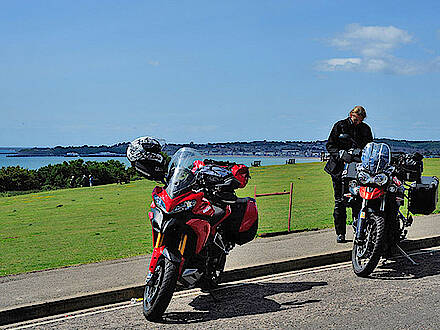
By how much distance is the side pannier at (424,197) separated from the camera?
9.76 meters

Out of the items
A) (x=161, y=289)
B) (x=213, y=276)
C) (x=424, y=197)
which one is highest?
(x=424, y=197)

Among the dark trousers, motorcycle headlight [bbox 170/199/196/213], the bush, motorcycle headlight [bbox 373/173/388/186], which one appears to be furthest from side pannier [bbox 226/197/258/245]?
the bush

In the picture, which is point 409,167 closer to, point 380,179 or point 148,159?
point 380,179

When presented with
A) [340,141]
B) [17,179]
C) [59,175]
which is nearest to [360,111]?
[340,141]

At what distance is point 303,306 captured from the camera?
22.8 ft

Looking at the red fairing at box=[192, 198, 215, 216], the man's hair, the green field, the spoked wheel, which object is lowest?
the green field

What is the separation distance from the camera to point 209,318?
260 inches

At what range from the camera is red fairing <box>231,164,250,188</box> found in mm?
7845

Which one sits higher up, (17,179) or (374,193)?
(374,193)

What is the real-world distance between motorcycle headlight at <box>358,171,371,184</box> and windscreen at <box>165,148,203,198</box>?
2645 mm

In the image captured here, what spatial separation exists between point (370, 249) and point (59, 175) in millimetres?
95120

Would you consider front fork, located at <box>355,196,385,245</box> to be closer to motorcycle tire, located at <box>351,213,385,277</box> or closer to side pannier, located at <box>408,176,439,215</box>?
motorcycle tire, located at <box>351,213,385,277</box>

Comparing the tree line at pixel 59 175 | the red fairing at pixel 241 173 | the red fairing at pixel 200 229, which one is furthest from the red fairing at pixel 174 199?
the tree line at pixel 59 175

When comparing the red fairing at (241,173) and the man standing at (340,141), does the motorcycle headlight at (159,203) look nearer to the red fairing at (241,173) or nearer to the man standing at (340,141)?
the red fairing at (241,173)
